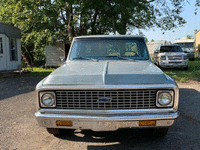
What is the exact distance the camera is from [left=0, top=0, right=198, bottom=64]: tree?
13172mm

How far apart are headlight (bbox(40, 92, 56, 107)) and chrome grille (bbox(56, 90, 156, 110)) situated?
12 cm

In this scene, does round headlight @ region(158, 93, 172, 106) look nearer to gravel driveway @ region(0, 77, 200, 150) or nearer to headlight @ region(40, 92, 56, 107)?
gravel driveway @ region(0, 77, 200, 150)

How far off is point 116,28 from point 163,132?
1198cm

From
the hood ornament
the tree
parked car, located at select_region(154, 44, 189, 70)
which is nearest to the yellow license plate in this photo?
the hood ornament

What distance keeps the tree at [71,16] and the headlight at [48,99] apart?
9544 millimetres

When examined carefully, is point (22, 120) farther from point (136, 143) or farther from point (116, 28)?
point (116, 28)

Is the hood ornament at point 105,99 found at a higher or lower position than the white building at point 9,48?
lower

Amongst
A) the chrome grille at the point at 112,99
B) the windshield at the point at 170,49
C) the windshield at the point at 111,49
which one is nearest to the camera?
the chrome grille at the point at 112,99

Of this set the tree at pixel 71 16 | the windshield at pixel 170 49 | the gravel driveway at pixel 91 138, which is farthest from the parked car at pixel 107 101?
the windshield at pixel 170 49

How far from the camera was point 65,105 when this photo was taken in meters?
3.43

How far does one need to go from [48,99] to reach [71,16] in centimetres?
1241

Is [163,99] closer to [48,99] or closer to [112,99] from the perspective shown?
[112,99]

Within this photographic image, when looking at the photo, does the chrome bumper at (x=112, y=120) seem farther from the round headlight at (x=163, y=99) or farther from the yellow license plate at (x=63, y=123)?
the round headlight at (x=163, y=99)

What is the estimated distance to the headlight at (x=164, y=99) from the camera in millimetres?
3369
